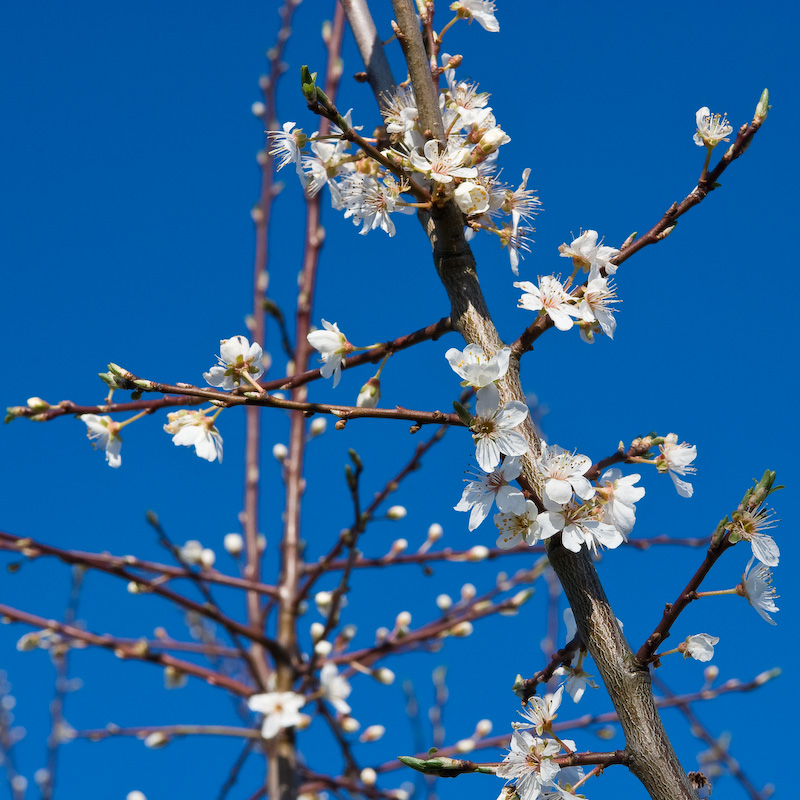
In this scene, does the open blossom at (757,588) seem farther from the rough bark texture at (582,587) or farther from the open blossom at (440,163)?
the open blossom at (440,163)

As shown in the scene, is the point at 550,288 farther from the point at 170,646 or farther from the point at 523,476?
the point at 170,646

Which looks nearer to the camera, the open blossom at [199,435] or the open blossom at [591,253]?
the open blossom at [591,253]

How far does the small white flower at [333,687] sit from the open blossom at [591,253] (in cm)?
183

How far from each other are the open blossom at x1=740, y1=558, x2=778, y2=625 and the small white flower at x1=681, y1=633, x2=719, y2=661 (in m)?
0.09

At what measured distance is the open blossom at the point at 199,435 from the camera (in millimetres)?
1553

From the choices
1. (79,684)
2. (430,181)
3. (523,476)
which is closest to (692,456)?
(523,476)

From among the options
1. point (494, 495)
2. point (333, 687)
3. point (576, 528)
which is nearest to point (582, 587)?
point (576, 528)

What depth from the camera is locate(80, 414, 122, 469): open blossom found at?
69.6 inches

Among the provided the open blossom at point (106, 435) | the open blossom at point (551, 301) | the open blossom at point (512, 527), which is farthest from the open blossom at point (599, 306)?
the open blossom at point (106, 435)

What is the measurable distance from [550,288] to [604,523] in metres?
0.43

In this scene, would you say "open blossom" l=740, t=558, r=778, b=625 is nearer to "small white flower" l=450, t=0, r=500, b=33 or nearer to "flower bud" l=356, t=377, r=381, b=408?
"flower bud" l=356, t=377, r=381, b=408

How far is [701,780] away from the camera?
4.17 ft

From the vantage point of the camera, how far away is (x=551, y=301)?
1367 mm

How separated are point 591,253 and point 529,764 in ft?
3.00
